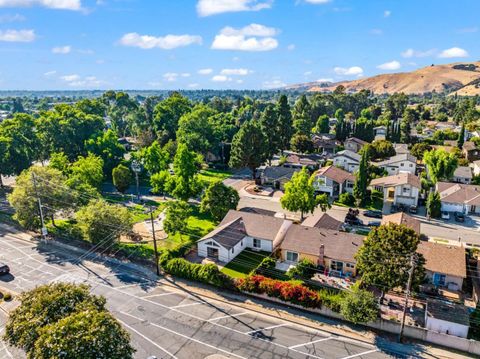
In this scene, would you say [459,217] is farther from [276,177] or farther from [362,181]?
[276,177]

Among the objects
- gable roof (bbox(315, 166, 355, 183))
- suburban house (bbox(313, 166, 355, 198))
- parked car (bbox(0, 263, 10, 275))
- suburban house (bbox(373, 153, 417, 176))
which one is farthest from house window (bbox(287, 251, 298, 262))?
suburban house (bbox(373, 153, 417, 176))

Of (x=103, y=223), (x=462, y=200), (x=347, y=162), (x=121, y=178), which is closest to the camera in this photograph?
(x=103, y=223)

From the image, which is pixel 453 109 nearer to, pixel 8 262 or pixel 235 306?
pixel 235 306

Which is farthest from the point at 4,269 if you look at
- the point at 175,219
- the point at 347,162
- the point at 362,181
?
the point at 347,162

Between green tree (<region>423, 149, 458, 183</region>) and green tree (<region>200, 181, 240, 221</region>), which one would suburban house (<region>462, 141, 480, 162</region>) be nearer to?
green tree (<region>423, 149, 458, 183</region>)

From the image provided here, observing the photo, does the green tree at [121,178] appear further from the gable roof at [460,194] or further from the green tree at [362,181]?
the gable roof at [460,194]

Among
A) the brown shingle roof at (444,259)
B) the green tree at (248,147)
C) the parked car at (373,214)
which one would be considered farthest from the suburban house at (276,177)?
the brown shingle roof at (444,259)

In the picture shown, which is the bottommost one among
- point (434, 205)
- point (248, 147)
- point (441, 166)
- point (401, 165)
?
point (434, 205)
